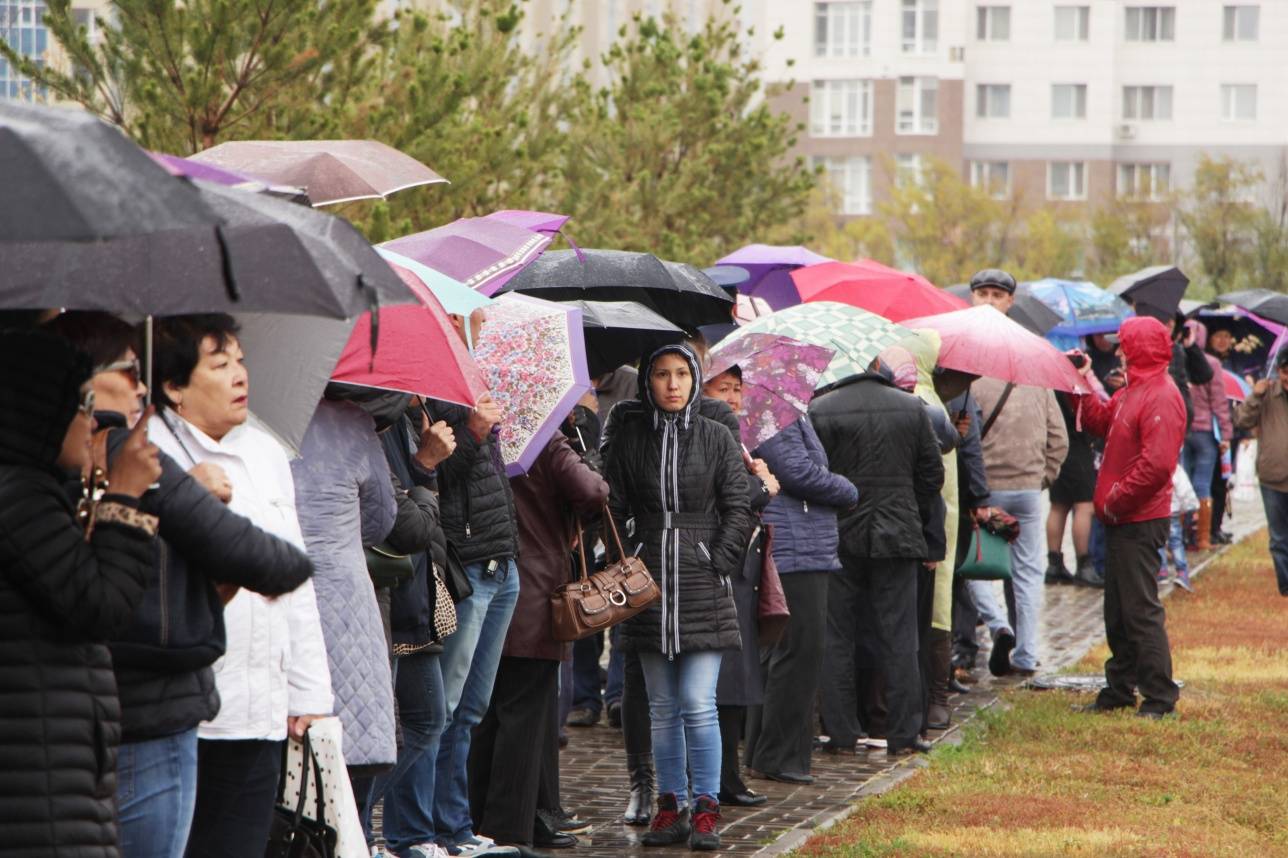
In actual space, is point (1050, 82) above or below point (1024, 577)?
above

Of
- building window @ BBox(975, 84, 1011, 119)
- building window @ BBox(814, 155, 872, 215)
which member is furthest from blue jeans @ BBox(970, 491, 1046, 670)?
building window @ BBox(814, 155, 872, 215)

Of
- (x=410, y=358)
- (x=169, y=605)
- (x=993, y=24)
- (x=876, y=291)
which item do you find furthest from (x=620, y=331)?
(x=993, y=24)

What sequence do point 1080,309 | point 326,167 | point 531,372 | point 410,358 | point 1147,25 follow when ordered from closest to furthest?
point 410,358
point 326,167
point 531,372
point 1080,309
point 1147,25

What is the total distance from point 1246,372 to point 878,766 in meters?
17.3

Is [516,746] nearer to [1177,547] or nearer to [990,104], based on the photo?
[1177,547]

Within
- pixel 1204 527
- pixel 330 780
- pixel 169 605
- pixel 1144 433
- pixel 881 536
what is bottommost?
pixel 1204 527

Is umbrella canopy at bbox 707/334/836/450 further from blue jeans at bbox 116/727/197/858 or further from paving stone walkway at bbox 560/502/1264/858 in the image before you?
blue jeans at bbox 116/727/197/858

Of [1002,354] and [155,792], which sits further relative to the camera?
[1002,354]

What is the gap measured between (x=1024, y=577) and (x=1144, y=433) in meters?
2.17

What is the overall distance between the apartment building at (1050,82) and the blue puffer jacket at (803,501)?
72339 millimetres

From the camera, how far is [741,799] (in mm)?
9062

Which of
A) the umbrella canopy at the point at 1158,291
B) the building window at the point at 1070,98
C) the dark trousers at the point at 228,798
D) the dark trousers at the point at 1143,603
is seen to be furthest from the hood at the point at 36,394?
the building window at the point at 1070,98

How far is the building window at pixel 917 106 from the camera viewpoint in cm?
8344

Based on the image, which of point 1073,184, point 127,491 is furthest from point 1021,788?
point 1073,184
